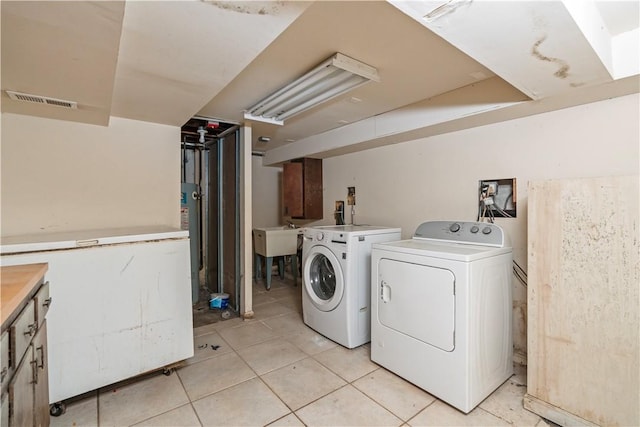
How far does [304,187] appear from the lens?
13.2 ft

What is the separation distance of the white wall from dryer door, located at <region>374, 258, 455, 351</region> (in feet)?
10.6

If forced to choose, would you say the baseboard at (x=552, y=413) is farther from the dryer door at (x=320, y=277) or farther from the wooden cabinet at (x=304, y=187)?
the wooden cabinet at (x=304, y=187)

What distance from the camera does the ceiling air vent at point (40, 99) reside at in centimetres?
170

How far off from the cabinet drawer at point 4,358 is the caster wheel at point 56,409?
1.07 m

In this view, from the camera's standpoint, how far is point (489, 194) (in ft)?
7.75

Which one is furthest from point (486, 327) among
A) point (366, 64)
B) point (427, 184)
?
point (366, 64)

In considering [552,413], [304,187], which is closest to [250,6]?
[552,413]

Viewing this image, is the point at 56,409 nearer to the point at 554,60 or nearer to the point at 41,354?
the point at 41,354

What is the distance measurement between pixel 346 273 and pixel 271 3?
190 cm

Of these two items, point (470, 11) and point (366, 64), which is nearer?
point (470, 11)

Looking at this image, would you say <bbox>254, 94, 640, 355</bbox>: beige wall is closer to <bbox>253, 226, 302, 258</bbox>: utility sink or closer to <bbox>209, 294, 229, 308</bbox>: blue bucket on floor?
<bbox>253, 226, 302, 258</bbox>: utility sink

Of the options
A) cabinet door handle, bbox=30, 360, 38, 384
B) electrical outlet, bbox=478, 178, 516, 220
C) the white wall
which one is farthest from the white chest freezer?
the white wall

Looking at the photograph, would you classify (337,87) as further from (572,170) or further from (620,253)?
(620,253)

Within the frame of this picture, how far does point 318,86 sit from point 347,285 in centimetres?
155
